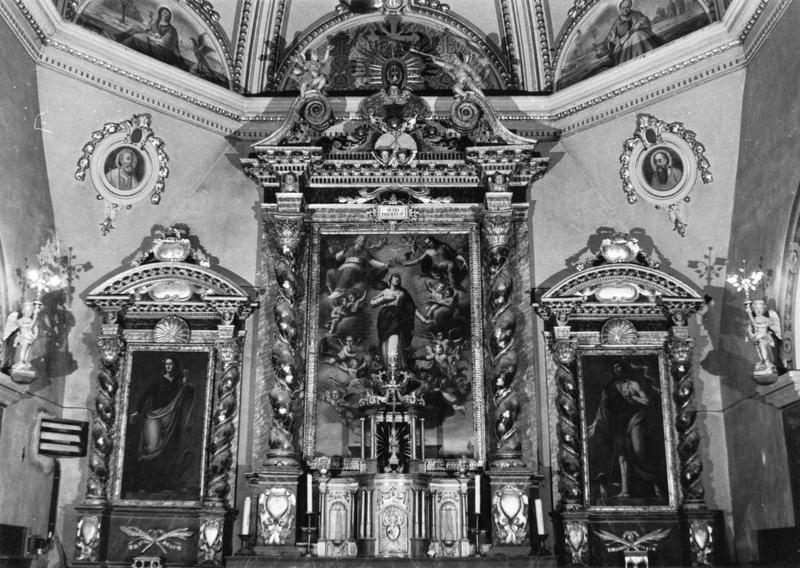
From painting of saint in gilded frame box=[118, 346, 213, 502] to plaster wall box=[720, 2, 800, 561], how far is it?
6807mm

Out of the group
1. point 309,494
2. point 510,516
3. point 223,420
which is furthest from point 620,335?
point 223,420

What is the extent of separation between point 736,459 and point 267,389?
615 cm

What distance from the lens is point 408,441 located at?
11859 millimetres

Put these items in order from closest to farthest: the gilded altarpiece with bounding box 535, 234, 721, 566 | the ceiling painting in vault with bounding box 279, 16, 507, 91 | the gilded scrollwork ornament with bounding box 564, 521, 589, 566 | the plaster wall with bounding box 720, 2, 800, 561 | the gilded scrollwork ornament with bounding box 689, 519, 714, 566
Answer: the plaster wall with bounding box 720, 2, 800, 561
the gilded scrollwork ornament with bounding box 689, 519, 714, 566
the gilded scrollwork ornament with bounding box 564, 521, 589, 566
the gilded altarpiece with bounding box 535, 234, 721, 566
the ceiling painting in vault with bounding box 279, 16, 507, 91

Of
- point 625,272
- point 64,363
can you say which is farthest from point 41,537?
point 625,272

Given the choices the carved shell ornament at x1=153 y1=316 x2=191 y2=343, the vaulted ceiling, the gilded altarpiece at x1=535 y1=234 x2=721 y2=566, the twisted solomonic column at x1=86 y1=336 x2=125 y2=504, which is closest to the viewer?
the gilded altarpiece at x1=535 y1=234 x2=721 y2=566

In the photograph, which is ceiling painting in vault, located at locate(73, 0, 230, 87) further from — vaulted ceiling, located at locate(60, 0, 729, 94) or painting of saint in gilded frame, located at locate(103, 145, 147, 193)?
painting of saint in gilded frame, located at locate(103, 145, 147, 193)

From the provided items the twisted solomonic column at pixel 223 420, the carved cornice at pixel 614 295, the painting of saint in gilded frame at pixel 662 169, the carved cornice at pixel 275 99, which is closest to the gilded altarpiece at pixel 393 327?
the twisted solomonic column at pixel 223 420

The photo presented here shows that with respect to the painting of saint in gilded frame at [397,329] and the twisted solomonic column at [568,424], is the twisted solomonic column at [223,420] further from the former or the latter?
the twisted solomonic column at [568,424]

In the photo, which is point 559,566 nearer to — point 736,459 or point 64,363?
point 736,459

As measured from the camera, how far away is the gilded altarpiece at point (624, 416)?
11.7 metres

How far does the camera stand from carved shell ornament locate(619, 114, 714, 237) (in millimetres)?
12766

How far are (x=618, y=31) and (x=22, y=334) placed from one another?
906 centimetres

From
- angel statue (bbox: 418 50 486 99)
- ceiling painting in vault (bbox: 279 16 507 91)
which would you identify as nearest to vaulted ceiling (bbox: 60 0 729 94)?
ceiling painting in vault (bbox: 279 16 507 91)
